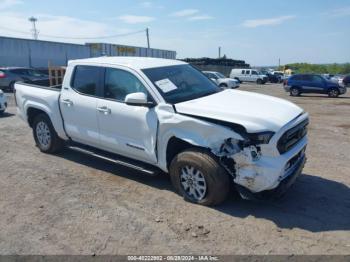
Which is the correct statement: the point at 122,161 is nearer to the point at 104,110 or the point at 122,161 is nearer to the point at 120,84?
the point at 104,110

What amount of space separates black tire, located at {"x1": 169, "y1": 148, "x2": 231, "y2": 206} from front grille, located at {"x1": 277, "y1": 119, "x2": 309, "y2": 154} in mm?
732

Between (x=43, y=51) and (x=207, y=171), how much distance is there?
123 feet

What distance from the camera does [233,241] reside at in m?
3.78

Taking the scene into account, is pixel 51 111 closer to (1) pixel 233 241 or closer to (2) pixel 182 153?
(2) pixel 182 153

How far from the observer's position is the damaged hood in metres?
4.11

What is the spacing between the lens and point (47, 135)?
22.4 feet

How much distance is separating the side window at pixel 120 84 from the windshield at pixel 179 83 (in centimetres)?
20

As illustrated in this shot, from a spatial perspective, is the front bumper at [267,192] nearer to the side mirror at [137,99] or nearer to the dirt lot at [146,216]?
the dirt lot at [146,216]

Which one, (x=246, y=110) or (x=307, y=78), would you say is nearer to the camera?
(x=246, y=110)

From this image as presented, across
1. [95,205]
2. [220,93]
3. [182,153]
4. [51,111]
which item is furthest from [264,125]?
[51,111]

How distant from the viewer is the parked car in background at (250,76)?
4131 centimetres

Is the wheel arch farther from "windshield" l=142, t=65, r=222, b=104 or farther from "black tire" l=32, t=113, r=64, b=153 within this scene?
"black tire" l=32, t=113, r=64, b=153

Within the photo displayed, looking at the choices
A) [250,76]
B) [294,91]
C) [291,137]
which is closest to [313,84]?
[294,91]

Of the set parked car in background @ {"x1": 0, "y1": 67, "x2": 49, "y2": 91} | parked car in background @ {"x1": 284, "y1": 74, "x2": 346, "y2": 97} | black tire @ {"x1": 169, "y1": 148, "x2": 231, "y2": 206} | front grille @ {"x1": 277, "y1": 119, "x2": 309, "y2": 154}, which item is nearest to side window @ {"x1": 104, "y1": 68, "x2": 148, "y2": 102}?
A: black tire @ {"x1": 169, "y1": 148, "x2": 231, "y2": 206}
